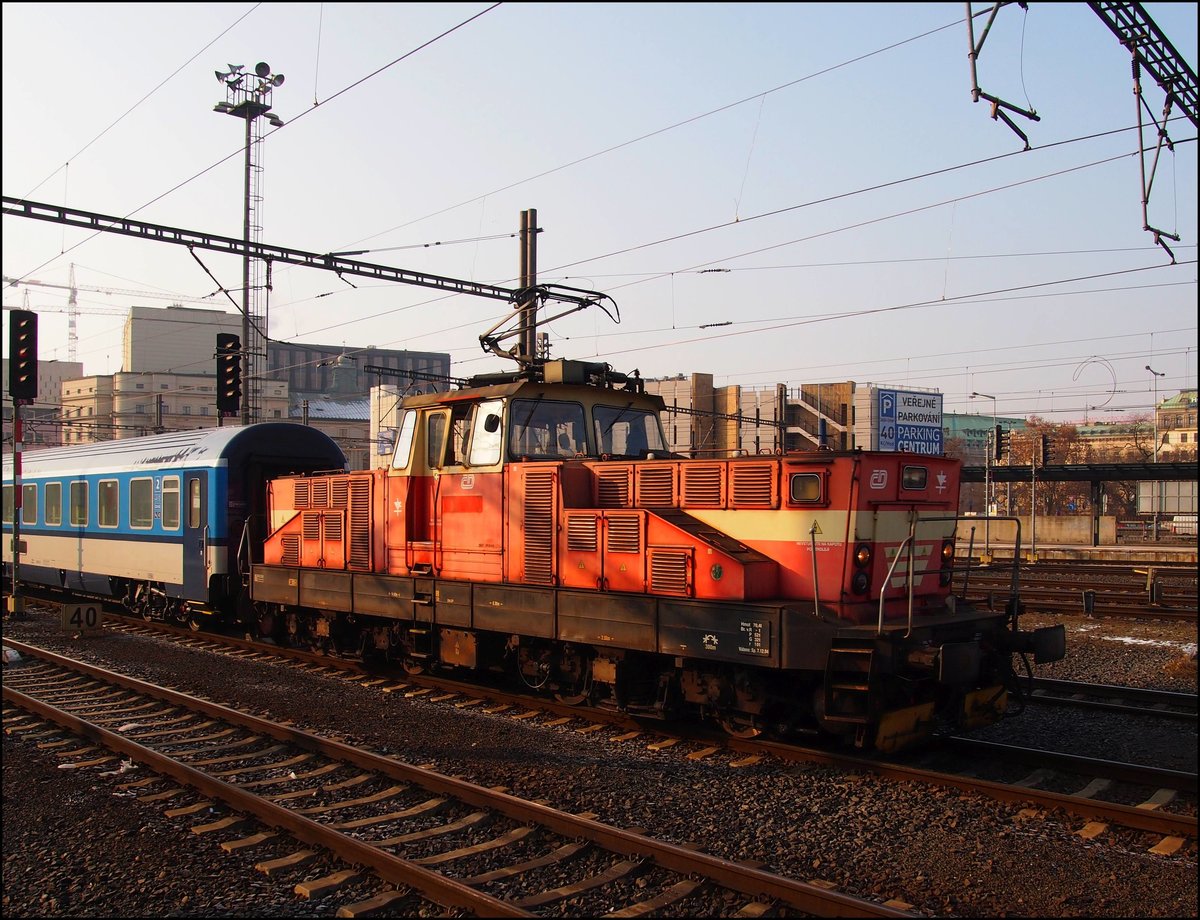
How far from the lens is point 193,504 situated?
15039mm

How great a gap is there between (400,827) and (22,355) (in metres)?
10.2

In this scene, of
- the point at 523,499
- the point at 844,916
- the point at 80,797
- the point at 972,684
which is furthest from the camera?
the point at 523,499

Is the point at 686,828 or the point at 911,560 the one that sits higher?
the point at 911,560

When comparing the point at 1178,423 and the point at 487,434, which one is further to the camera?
the point at 1178,423

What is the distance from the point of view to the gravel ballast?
5.22 m

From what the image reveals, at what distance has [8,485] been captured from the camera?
838 inches

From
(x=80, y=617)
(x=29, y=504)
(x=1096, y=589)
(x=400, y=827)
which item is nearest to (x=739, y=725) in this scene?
(x=400, y=827)

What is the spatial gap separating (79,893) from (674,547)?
5.01 metres

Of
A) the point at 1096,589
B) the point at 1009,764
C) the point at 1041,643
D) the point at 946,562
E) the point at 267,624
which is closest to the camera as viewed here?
the point at 1009,764

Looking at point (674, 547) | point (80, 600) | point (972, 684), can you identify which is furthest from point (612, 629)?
point (80, 600)

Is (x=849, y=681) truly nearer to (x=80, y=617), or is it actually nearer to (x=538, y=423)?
(x=538, y=423)

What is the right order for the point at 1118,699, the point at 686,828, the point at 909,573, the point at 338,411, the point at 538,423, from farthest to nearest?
the point at 338,411
the point at 1118,699
the point at 538,423
the point at 909,573
the point at 686,828

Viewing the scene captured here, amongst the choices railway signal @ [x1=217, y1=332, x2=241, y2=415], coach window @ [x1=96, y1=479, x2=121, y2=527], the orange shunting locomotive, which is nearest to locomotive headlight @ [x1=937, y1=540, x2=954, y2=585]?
the orange shunting locomotive

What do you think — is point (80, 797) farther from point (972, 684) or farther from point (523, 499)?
point (972, 684)
